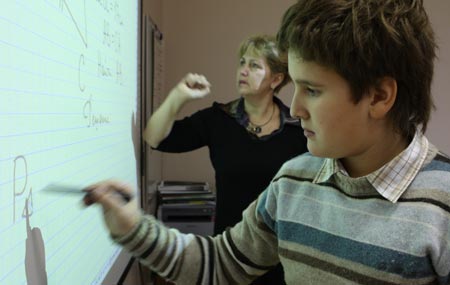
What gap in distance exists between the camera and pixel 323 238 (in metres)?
0.79

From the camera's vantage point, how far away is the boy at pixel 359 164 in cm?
68

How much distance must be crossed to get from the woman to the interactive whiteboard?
35 centimetres

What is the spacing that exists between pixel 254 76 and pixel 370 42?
0.95 meters

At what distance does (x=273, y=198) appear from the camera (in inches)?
36.0

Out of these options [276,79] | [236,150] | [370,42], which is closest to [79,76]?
[370,42]

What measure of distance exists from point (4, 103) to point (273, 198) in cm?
56

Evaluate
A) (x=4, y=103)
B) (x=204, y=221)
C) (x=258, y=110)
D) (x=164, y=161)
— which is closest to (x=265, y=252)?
(x=4, y=103)

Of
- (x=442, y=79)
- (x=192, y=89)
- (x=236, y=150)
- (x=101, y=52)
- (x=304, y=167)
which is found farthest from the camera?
(x=442, y=79)

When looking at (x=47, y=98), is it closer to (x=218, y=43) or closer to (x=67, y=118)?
(x=67, y=118)

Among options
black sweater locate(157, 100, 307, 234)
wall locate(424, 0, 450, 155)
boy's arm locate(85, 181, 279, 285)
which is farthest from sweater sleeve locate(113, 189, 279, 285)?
wall locate(424, 0, 450, 155)

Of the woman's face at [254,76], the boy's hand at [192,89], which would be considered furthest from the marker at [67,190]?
the woman's face at [254,76]

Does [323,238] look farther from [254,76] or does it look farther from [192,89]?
[254,76]

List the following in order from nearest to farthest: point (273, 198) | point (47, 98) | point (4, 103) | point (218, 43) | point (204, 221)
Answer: point (4, 103), point (47, 98), point (273, 198), point (204, 221), point (218, 43)

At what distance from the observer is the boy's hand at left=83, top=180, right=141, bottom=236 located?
74cm
